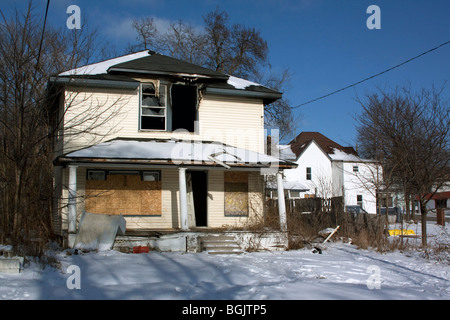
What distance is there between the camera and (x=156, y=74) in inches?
594

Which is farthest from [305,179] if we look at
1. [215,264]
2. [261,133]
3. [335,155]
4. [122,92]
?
[215,264]

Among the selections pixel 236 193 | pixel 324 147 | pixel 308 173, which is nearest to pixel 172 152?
pixel 236 193

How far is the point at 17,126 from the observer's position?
9.71 meters

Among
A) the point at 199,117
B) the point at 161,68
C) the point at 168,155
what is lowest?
the point at 168,155

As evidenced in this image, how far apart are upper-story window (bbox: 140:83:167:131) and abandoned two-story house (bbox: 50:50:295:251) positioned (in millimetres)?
36

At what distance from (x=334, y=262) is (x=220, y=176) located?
5835mm

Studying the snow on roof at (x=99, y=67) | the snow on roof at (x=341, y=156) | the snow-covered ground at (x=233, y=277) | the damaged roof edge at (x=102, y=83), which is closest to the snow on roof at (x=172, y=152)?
the damaged roof edge at (x=102, y=83)

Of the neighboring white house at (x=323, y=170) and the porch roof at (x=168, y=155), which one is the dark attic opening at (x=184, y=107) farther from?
the neighboring white house at (x=323, y=170)

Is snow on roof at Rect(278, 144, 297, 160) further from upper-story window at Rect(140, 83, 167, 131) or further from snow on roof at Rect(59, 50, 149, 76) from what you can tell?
upper-story window at Rect(140, 83, 167, 131)

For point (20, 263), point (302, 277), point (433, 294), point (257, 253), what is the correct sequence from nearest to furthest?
point (433, 294) → point (20, 263) → point (302, 277) → point (257, 253)

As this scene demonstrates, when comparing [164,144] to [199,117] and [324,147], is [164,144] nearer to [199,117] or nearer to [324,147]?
[199,117]

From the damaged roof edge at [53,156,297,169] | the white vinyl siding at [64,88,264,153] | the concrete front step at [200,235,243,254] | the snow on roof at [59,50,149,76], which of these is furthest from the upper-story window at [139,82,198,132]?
the concrete front step at [200,235,243,254]

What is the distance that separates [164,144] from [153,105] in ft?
5.86
